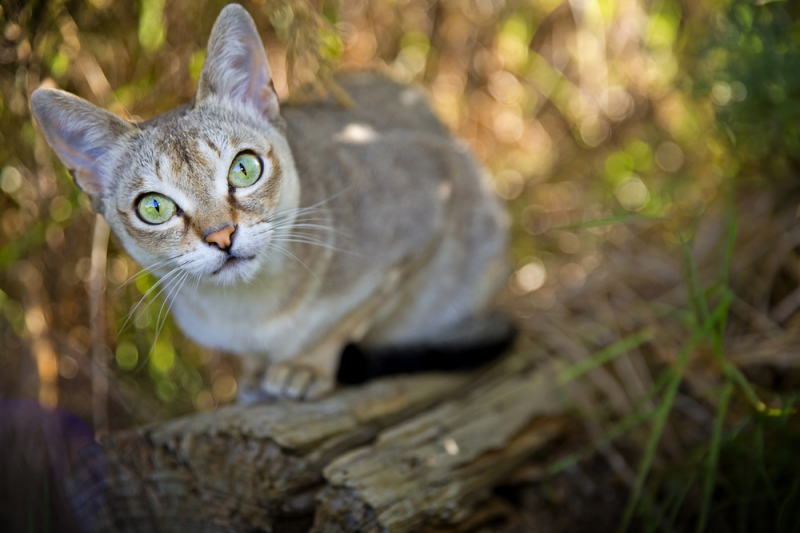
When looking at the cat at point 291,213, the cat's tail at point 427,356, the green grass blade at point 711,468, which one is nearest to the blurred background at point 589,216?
the green grass blade at point 711,468

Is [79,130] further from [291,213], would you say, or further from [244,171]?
[291,213]

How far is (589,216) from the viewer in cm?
323

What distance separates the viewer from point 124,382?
2.55 metres

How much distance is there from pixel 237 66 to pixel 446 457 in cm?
132

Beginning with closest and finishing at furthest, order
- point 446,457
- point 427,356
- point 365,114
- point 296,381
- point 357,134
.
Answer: point 446,457
point 296,381
point 427,356
point 357,134
point 365,114

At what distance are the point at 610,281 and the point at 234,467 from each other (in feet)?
6.13

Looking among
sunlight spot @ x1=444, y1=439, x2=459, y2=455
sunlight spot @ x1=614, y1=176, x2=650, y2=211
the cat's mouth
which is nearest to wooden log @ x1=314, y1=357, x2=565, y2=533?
sunlight spot @ x1=444, y1=439, x2=459, y2=455

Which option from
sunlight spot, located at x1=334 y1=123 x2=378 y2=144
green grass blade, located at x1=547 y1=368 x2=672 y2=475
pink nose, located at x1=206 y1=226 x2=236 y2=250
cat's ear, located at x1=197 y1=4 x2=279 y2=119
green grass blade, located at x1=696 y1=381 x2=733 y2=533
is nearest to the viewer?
pink nose, located at x1=206 y1=226 x2=236 y2=250

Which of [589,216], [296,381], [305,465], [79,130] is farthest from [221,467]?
[589,216]

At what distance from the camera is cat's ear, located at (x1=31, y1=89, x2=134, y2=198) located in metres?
1.54

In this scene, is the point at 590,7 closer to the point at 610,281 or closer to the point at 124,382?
the point at 610,281

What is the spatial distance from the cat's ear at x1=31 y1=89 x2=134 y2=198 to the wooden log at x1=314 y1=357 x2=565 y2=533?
3.48ft

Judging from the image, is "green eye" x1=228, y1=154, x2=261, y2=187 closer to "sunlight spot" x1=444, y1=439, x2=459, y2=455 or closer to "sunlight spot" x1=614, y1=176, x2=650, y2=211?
"sunlight spot" x1=444, y1=439, x2=459, y2=455

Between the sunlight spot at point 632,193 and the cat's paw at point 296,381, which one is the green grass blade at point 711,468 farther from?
the sunlight spot at point 632,193
